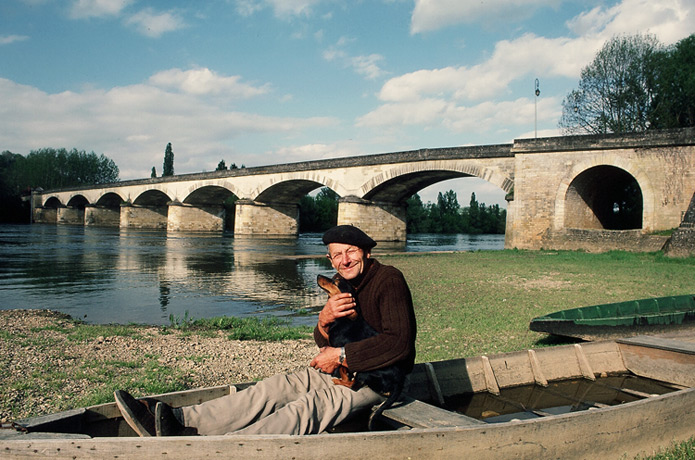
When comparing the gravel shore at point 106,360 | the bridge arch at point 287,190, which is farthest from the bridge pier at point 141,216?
the gravel shore at point 106,360

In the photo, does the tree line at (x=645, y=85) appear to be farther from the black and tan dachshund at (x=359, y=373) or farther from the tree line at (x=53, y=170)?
the tree line at (x=53, y=170)

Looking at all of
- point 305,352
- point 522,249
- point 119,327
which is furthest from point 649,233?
point 119,327

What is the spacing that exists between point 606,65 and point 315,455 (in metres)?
39.1

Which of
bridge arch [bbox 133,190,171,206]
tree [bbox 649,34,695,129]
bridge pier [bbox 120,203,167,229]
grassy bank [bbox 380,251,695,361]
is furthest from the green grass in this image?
bridge pier [bbox 120,203,167,229]

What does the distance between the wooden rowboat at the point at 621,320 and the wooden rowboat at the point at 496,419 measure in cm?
84

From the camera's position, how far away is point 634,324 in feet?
20.3

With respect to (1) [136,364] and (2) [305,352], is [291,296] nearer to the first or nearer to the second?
(2) [305,352]

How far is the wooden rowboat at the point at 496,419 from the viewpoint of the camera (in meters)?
2.35

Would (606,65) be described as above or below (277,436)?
above

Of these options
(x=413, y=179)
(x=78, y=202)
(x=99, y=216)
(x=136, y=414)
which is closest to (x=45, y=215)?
(x=78, y=202)

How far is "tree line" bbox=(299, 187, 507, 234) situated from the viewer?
7931 cm

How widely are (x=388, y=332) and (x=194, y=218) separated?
5364cm

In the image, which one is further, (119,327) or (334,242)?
(119,327)

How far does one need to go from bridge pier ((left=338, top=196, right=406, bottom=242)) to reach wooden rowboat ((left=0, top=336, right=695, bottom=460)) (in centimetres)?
2922
